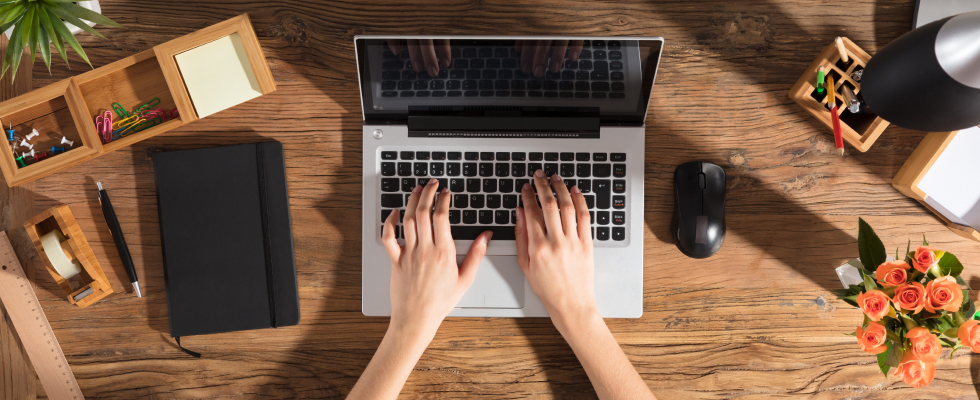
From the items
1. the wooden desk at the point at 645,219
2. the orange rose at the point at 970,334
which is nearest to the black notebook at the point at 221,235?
the wooden desk at the point at 645,219

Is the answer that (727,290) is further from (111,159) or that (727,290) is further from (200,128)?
(111,159)

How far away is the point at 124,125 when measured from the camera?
3.07 ft

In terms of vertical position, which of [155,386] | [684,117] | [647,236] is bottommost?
[155,386]

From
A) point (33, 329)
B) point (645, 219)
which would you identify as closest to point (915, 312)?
point (645, 219)

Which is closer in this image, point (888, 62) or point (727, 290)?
point (888, 62)

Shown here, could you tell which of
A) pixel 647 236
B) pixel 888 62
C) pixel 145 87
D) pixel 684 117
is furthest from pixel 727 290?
pixel 145 87

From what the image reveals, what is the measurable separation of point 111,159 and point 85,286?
0.87ft

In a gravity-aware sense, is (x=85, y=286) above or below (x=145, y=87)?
below

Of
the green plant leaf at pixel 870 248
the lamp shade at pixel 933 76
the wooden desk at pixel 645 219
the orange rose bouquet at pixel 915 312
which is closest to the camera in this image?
the lamp shade at pixel 933 76

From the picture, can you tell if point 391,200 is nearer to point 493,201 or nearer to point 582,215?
point 493,201

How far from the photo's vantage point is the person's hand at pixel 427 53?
816 mm

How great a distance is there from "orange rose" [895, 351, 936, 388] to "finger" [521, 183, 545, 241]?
647 mm

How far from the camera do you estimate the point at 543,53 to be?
83 cm

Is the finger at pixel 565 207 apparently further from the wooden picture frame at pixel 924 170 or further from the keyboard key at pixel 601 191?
the wooden picture frame at pixel 924 170
